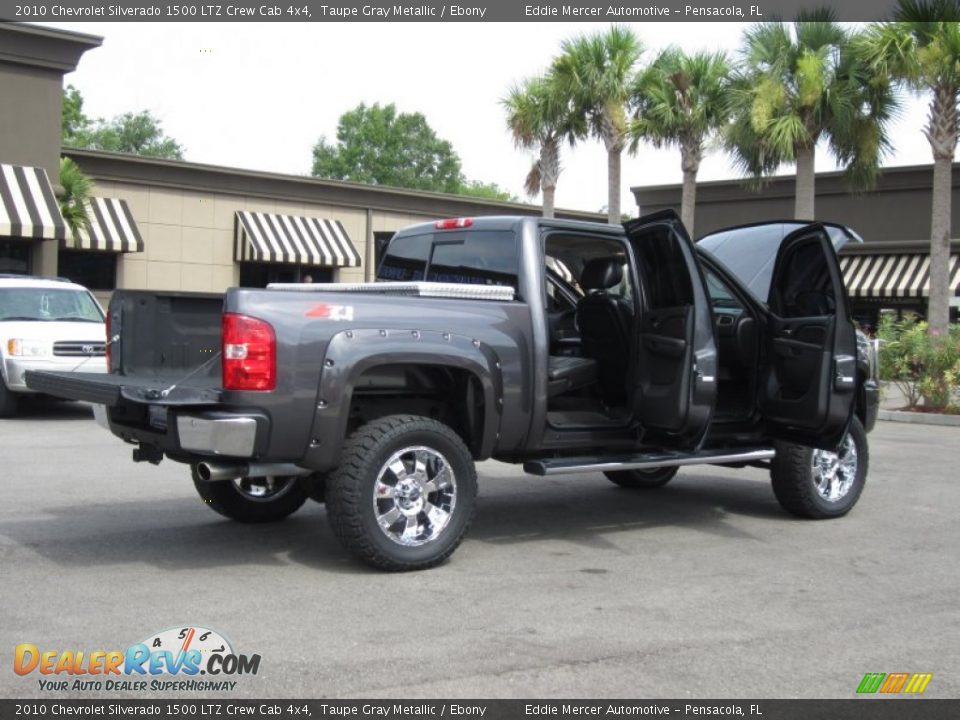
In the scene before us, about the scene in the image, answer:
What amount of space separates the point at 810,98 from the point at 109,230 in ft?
52.0

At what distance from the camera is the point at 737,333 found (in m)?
7.88

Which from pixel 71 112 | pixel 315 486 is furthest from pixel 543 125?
pixel 71 112

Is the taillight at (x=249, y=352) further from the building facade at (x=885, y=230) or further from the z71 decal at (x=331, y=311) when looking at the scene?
the building facade at (x=885, y=230)

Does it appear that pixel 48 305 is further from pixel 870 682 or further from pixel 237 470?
pixel 870 682

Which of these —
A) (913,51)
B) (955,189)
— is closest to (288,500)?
(913,51)

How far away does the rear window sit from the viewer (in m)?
7.07

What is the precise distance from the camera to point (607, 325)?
295 inches

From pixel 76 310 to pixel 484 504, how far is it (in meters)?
8.94

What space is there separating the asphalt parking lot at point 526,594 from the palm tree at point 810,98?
47.2 feet

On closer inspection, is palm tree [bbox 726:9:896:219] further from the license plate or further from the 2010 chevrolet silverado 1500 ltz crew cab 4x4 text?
the license plate

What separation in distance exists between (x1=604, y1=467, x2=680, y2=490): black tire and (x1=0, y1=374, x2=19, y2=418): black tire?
8371mm

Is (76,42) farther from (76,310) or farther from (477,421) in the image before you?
(477,421)

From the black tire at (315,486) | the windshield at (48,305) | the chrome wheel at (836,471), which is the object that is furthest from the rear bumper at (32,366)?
the chrome wheel at (836,471)

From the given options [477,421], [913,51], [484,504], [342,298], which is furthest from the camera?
[913,51]
